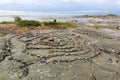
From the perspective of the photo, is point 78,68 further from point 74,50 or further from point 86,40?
point 86,40

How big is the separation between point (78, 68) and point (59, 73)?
159 cm

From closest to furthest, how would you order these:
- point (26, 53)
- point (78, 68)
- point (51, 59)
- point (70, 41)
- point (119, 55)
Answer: point (78, 68), point (51, 59), point (26, 53), point (119, 55), point (70, 41)

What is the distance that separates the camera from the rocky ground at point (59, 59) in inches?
652

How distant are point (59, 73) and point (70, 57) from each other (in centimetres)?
309

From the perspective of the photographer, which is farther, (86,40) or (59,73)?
(86,40)

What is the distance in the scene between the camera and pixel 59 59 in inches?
740

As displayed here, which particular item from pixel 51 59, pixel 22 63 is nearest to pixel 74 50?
pixel 51 59

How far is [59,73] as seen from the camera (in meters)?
16.6

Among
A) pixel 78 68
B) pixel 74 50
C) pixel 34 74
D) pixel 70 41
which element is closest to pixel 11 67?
pixel 34 74

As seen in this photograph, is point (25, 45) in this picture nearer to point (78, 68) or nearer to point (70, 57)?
point (70, 57)

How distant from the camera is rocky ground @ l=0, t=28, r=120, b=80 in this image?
54.3 ft

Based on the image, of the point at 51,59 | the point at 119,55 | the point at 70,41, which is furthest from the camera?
the point at 70,41

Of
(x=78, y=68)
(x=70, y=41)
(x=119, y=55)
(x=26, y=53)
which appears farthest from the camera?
(x=70, y=41)

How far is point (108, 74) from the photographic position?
16984 mm
